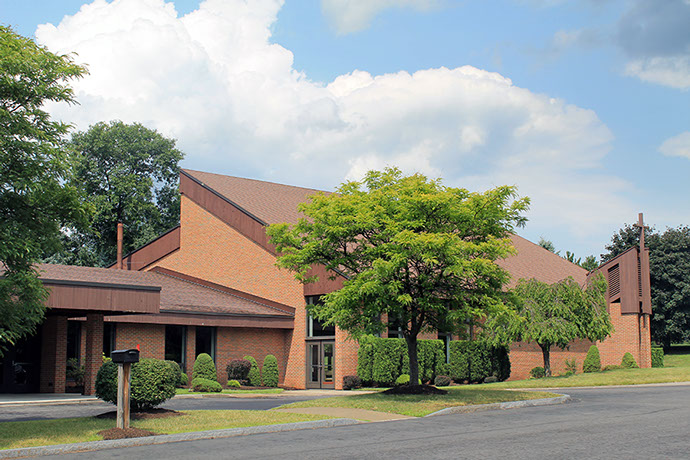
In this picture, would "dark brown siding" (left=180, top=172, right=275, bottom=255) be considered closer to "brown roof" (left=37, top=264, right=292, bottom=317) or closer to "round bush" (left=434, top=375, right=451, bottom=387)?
"brown roof" (left=37, top=264, right=292, bottom=317)

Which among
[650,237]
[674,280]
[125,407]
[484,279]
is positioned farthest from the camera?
[650,237]

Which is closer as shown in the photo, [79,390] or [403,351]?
[79,390]

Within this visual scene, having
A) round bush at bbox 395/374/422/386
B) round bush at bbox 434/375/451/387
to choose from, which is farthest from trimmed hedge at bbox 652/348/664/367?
round bush at bbox 395/374/422/386

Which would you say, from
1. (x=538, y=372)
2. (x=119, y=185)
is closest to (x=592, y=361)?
(x=538, y=372)

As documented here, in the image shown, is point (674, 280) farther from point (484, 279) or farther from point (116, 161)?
point (116, 161)

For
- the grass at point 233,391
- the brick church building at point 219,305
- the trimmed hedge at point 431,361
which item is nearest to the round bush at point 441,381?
the trimmed hedge at point 431,361

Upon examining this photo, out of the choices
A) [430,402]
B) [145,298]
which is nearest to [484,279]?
[430,402]

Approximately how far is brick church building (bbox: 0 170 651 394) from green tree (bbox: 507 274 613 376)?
223 inches

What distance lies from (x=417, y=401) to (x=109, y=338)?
56.4 feet

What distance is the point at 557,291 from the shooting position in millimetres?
34875

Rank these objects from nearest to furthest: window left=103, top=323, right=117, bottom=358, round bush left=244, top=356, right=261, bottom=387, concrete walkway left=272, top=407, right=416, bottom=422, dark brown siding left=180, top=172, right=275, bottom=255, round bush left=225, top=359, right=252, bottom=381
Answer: concrete walkway left=272, top=407, right=416, bottom=422, window left=103, top=323, right=117, bottom=358, round bush left=225, top=359, right=252, bottom=381, round bush left=244, top=356, right=261, bottom=387, dark brown siding left=180, top=172, right=275, bottom=255

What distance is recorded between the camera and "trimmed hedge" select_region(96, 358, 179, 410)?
56.0ft

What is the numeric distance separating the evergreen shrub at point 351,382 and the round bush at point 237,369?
15.8 feet

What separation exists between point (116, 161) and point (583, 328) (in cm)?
4155
